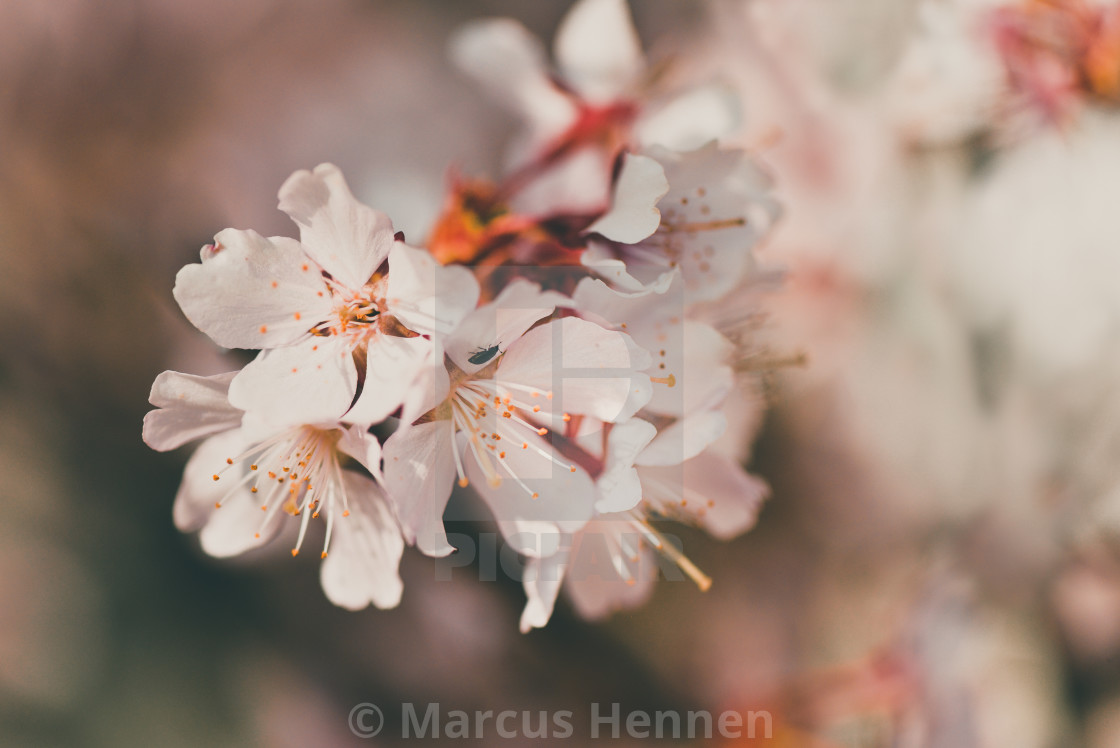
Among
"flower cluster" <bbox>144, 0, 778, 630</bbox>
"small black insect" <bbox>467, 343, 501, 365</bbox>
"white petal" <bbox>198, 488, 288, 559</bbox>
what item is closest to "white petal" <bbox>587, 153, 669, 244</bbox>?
"flower cluster" <bbox>144, 0, 778, 630</bbox>

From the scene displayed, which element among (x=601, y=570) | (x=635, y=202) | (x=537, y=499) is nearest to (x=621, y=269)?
(x=635, y=202)

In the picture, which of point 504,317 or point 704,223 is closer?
point 504,317

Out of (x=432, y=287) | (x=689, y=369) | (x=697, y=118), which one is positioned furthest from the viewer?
(x=697, y=118)

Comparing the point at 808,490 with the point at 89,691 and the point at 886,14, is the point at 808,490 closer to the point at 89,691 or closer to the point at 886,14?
the point at 886,14

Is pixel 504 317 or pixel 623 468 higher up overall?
pixel 504 317

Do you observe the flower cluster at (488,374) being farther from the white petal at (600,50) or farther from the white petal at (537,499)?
the white petal at (600,50)

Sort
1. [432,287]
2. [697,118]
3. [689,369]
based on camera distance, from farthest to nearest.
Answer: [697,118] < [689,369] < [432,287]

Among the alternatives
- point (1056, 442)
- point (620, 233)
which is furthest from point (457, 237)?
point (1056, 442)

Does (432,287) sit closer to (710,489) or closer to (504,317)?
(504,317)
